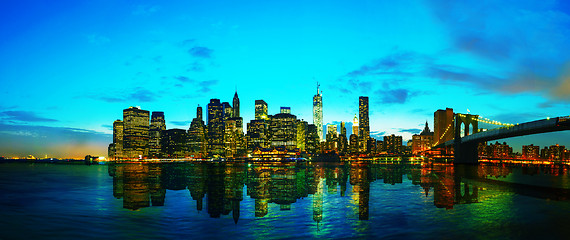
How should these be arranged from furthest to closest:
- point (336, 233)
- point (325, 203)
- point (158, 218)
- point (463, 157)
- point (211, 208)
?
1. point (463, 157)
2. point (325, 203)
3. point (211, 208)
4. point (158, 218)
5. point (336, 233)

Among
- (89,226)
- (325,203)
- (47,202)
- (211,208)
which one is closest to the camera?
(89,226)

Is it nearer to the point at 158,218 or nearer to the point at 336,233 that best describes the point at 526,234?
the point at 336,233

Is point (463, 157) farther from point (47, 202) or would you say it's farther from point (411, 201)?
point (47, 202)

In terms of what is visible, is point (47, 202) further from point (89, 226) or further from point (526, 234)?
point (526, 234)

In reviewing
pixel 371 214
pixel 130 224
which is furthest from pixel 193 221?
pixel 371 214

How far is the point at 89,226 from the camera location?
18.4m

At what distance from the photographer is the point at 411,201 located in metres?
27.0

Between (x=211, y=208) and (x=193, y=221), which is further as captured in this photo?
(x=211, y=208)

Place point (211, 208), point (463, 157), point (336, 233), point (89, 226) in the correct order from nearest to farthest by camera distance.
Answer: point (336, 233) < point (89, 226) < point (211, 208) < point (463, 157)

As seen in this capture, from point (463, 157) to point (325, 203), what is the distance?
11347cm

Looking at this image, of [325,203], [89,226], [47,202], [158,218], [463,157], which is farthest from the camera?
[463,157]

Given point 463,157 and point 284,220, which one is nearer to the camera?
point 284,220

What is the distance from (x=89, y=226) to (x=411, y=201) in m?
20.0

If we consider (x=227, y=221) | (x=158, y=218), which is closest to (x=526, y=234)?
(x=227, y=221)
